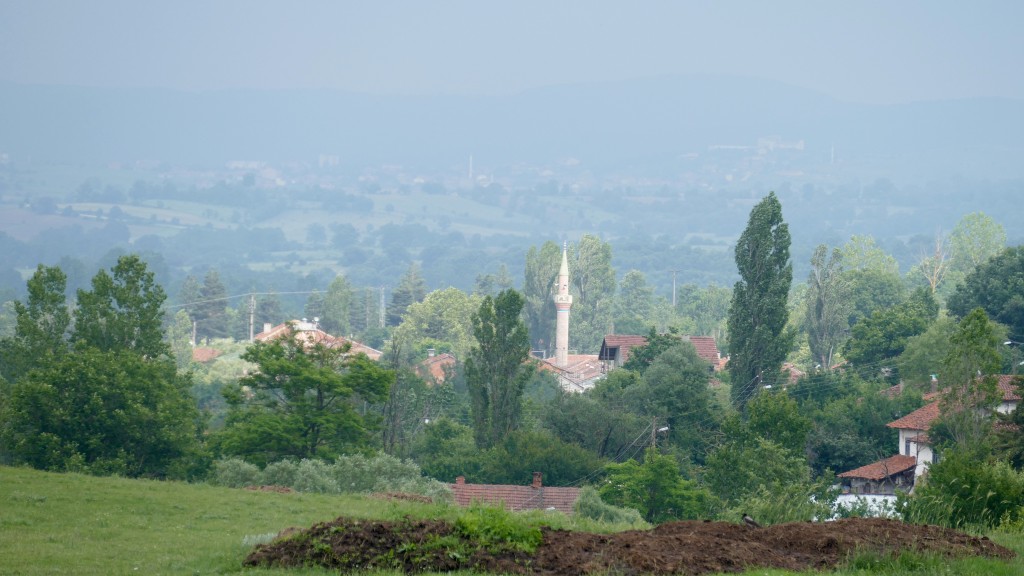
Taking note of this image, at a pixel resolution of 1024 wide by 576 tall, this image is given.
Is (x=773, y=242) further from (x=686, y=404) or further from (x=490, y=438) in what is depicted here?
(x=490, y=438)

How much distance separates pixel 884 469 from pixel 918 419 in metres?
3.41

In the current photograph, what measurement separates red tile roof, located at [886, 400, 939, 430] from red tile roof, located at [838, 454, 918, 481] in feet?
4.19

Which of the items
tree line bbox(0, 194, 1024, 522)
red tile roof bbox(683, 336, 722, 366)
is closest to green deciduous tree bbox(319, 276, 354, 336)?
tree line bbox(0, 194, 1024, 522)

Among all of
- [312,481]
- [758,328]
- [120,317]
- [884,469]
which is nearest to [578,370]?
[758,328]

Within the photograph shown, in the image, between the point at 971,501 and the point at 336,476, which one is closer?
the point at 971,501

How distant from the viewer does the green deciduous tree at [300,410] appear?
3812 cm

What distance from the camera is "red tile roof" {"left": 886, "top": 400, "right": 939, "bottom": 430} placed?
170 ft

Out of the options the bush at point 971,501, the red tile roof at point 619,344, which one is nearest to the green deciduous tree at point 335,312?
the red tile roof at point 619,344

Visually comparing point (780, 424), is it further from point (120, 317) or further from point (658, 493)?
point (120, 317)

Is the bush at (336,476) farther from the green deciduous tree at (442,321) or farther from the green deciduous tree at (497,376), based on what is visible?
the green deciduous tree at (442,321)

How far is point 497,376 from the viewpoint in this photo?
51.8 meters

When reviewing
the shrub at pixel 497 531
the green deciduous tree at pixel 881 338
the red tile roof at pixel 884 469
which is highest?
the shrub at pixel 497 531

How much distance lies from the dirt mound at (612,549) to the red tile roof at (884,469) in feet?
126

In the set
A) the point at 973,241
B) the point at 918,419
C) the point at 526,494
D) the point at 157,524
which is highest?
the point at 973,241
